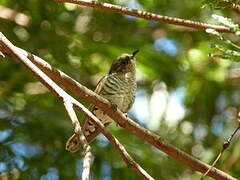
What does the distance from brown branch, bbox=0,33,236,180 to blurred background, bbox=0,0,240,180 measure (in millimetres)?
2239

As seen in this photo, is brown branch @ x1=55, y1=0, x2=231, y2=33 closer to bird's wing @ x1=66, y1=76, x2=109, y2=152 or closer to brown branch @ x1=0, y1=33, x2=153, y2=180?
brown branch @ x1=0, y1=33, x2=153, y2=180

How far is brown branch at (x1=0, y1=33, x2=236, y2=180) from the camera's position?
340cm

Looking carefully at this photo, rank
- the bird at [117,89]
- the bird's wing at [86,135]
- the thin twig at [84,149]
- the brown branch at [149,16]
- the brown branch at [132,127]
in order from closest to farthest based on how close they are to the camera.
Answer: the thin twig at [84,149] < the brown branch at [132,127] < the brown branch at [149,16] < the bird's wing at [86,135] < the bird at [117,89]

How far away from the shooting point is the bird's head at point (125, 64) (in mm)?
5957

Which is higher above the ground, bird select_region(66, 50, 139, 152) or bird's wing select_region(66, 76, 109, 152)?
bird select_region(66, 50, 139, 152)

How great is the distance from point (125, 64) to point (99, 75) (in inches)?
53.9

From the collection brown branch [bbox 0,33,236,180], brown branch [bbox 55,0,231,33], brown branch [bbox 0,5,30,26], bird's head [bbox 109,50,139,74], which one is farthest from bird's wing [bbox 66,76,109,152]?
brown branch [bbox 0,5,30,26]

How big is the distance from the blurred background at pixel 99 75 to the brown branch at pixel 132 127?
224 centimetres

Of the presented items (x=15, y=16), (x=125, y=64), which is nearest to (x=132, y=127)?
(x=125, y=64)

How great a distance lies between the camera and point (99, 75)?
7289mm

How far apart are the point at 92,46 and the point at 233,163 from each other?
1862mm

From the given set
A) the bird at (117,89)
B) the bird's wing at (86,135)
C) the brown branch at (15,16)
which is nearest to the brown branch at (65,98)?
the bird's wing at (86,135)

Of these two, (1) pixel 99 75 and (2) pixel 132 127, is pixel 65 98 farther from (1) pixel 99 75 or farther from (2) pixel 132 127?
(1) pixel 99 75

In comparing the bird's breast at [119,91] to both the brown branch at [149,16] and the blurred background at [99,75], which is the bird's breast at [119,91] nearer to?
the blurred background at [99,75]
